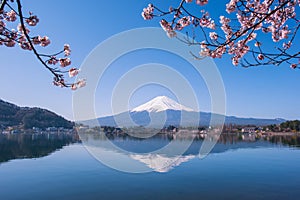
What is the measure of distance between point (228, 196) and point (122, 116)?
10307 cm

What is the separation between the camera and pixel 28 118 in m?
81.8

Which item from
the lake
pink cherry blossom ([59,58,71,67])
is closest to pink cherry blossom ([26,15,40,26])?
pink cherry blossom ([59,58,71,67])

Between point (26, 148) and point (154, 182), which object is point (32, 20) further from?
point (26, 148)

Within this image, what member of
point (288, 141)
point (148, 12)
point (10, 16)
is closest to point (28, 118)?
point (288, 141)

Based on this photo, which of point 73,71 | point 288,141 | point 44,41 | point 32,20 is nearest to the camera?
point 32,20

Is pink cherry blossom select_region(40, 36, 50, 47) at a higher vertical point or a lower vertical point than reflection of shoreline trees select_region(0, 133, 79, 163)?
higher

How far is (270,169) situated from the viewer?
1412cm

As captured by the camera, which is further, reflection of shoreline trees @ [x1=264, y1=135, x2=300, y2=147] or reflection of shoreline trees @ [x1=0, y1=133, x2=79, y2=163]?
reflection of shoreline trees @ [x1=264, y1=135, x2=300, y2=147]

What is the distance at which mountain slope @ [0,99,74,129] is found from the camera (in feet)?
263

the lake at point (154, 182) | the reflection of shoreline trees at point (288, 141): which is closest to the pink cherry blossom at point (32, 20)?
the lake at point (154, 182)

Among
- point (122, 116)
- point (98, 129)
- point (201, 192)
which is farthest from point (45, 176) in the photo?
point (122, 116)

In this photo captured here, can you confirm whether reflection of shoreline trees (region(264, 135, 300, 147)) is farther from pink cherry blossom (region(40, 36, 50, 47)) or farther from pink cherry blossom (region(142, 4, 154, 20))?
pink cherry blossom (region(40, 36, 50, 47))

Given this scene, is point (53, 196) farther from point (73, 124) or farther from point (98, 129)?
point (73, 124)

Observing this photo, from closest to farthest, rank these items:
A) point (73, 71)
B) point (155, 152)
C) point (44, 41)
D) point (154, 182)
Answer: point (44, 41), point (73, 71), point (154, 182), point (155, 152)
